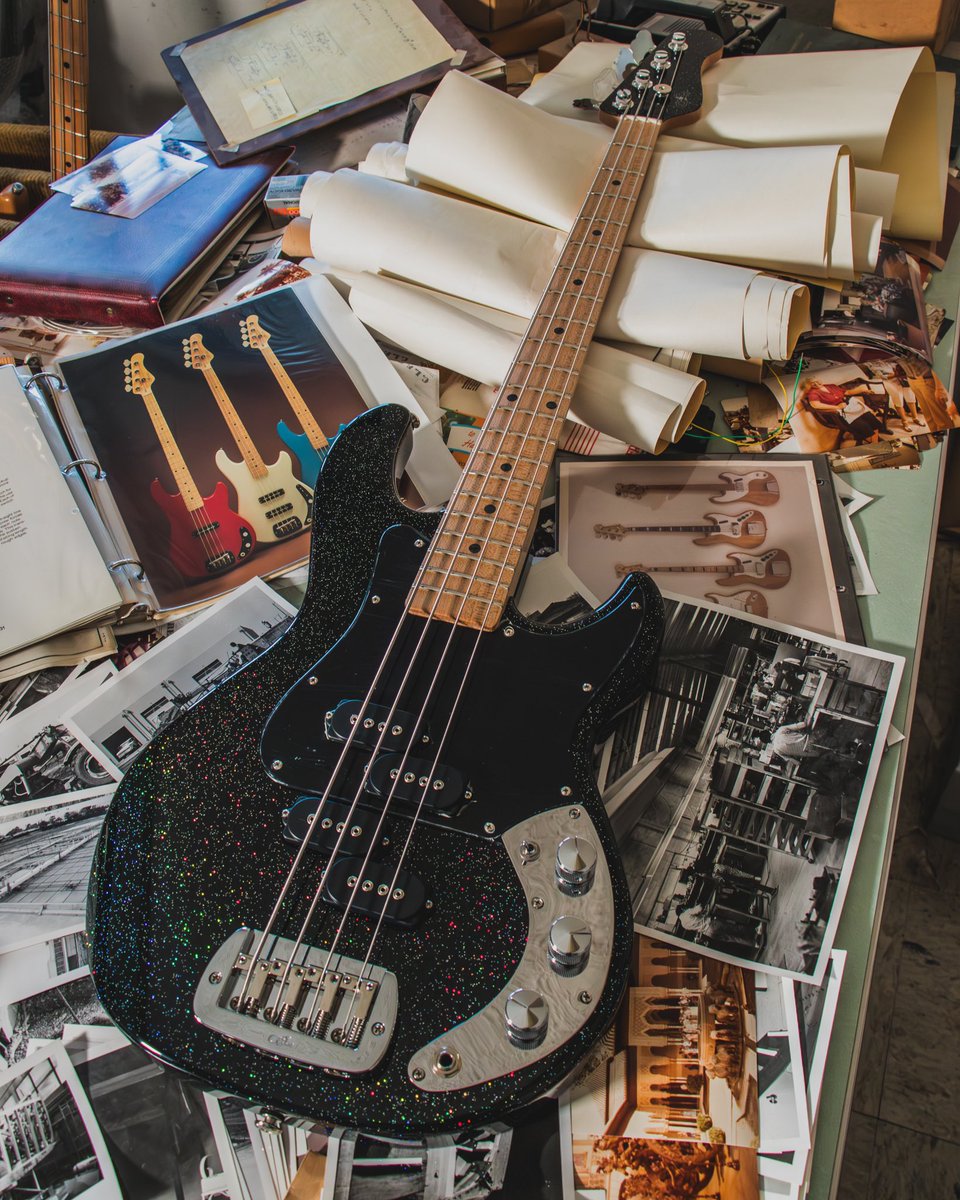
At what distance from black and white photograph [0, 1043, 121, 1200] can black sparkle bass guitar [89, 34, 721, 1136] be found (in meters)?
0.09

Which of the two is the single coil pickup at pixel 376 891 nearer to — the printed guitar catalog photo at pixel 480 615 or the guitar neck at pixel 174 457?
the printed guitar catalog photo at pixel 480 615

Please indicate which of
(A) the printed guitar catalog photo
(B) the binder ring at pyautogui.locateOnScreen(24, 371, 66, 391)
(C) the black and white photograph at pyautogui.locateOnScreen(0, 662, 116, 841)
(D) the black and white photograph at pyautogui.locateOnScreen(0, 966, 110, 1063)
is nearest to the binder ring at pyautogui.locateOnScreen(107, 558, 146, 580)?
(A) the printed guitar catalog photo

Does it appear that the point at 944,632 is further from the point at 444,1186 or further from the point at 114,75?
the point at 114,75

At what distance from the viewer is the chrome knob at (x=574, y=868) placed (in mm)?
531

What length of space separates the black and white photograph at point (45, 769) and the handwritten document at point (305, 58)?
0.85 meters

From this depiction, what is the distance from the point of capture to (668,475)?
2.83ft

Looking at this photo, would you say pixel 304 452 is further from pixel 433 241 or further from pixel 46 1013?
pixel 46 1013

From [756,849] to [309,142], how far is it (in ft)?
3.57

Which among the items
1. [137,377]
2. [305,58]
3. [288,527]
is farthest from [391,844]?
[305,58]

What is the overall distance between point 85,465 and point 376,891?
52 centimetres

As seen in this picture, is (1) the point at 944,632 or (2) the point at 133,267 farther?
(1) the point at 944,632

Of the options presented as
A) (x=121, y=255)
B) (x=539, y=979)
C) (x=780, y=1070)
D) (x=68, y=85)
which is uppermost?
(x=68, y=85)

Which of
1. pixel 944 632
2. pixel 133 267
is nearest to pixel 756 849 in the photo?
pixel 133 267

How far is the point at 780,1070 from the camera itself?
1.82 feet
